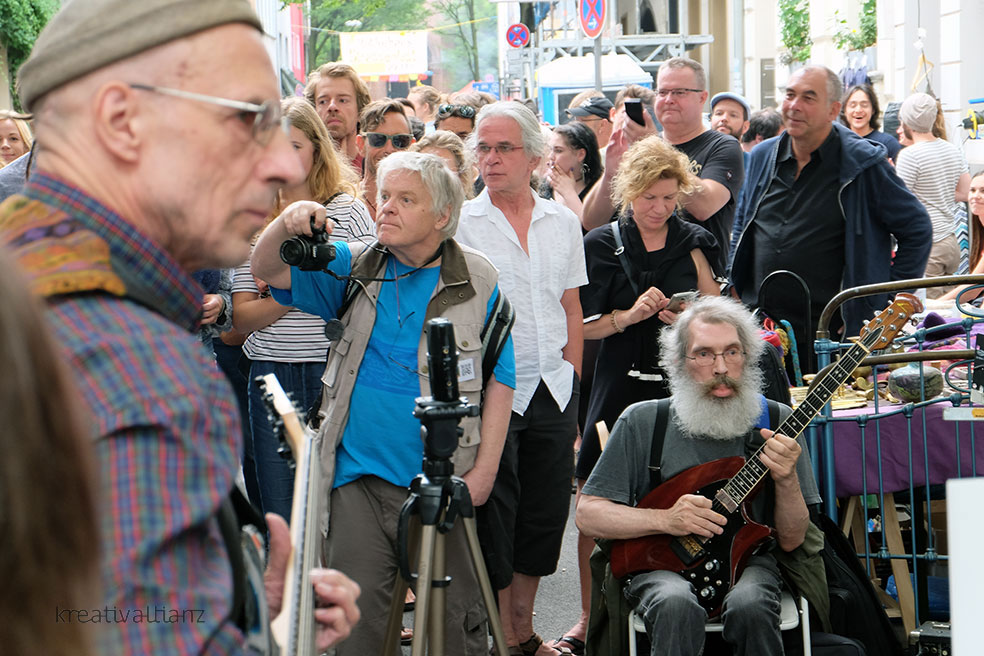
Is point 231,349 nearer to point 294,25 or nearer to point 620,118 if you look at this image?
point 620,118

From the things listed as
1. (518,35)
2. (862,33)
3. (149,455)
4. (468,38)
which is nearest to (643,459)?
(149,455)

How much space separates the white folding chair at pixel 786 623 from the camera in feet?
12.2

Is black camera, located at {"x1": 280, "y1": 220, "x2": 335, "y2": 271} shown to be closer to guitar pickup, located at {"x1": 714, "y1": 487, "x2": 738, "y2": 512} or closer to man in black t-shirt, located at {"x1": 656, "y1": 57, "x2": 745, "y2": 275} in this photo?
guitar pickup, located at {"x1": 714, "y1": 487, "x2": 738, "y2": 512}

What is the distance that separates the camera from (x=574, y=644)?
4641mm

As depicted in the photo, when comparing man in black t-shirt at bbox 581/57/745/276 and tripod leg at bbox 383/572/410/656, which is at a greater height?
man in black t-shirt at bbox 581/57/745/276

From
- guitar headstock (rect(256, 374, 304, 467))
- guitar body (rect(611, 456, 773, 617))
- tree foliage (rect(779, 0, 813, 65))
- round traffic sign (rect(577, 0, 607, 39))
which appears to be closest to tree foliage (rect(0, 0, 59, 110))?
round traffic sign (rect(577, 0, 607, 39))

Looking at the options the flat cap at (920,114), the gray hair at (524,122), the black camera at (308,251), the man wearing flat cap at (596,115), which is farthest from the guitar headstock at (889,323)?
the flat cap at (920,114)

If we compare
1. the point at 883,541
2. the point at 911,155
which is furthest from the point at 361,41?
the point at 883,541

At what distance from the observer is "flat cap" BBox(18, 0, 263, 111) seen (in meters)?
1.23

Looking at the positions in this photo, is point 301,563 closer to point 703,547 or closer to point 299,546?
point 299,546

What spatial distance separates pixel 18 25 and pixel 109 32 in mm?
16682

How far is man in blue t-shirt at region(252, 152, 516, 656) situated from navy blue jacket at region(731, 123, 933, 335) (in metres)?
2.54

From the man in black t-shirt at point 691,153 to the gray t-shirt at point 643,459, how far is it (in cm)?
189

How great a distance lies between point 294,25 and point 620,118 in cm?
5577
